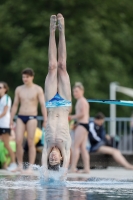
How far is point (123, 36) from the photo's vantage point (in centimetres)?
3136

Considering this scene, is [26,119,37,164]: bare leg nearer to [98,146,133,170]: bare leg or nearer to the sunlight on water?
[98,146,133,170]: bare leg

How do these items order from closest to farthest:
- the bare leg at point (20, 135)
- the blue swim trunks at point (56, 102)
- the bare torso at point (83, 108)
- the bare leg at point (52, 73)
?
the blue swim trunks at point (56, 102) → the bare leg at point (52, 73) → the bare leg at point (20, 135) → the bare torso at point (83, 108)

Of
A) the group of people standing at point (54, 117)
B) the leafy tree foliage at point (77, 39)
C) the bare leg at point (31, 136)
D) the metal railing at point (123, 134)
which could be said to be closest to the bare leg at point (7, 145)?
the group of people standing at point (54, 117)

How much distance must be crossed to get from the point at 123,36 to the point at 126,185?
1893 cm

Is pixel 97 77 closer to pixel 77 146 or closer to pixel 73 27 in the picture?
pixel 73 27

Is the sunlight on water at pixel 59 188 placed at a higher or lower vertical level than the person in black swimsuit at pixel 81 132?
lower

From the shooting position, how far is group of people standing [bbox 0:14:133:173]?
12977 mm

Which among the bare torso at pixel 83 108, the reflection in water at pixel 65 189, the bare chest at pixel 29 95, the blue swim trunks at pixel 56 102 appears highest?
the bare chest at pixel 29 95

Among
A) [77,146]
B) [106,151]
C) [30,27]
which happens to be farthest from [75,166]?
[30,27]

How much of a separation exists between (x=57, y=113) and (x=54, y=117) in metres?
0.09

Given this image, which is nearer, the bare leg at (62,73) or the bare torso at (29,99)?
the bare leg at (62,73)

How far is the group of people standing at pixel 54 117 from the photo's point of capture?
12977 mm

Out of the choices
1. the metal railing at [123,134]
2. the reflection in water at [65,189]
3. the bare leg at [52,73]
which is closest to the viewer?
the reflection in water at [65,189]

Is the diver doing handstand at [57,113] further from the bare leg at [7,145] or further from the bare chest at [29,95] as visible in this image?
the bare leg at [7,145]
